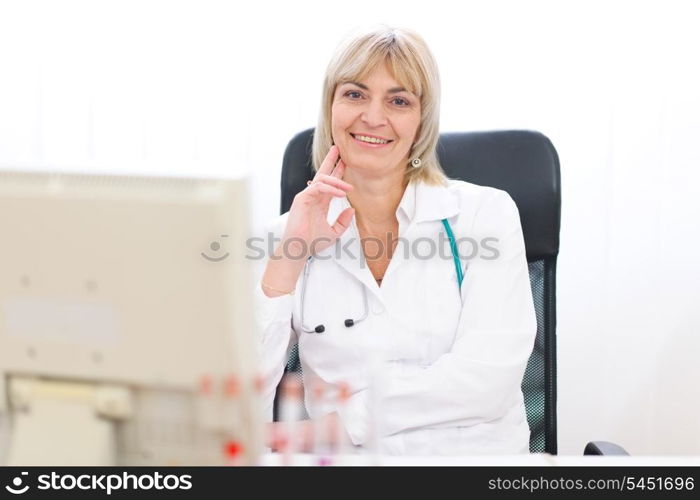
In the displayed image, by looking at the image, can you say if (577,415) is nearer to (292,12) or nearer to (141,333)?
(292,12)

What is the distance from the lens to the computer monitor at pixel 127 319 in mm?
825

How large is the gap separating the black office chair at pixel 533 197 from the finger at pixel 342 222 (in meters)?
0.12

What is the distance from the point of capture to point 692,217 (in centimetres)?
235

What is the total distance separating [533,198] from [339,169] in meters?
0.39

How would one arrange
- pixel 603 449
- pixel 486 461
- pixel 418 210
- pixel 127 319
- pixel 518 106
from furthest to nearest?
1. pixel 518 106
2. pixel 418 210
3. pixel 603 449
4. pixel 486 461
5. pixel 127 319

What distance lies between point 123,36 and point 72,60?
157 mm

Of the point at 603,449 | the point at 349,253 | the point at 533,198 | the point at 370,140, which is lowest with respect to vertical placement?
the point at 603,449

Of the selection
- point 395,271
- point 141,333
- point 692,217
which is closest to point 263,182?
point 395,271

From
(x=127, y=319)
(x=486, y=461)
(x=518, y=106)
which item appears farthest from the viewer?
(x=518, y=106)

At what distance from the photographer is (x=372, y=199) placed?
6.01ft

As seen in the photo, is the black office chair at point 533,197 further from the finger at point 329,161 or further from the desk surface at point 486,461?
the desk surface at point 486,461

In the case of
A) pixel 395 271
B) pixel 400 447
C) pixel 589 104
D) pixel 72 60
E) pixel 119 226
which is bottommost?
pixel 400 447

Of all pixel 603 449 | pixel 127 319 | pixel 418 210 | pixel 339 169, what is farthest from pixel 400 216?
pixel 127 319

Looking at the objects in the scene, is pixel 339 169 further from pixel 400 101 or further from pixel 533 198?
pixel 533 198
